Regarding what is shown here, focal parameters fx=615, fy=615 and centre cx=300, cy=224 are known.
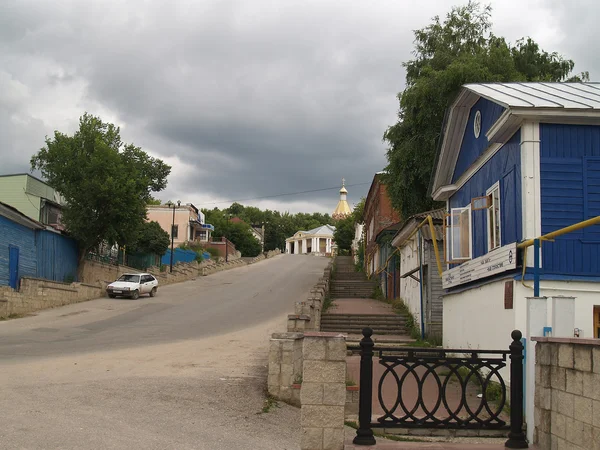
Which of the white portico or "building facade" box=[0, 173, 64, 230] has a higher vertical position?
the white portico

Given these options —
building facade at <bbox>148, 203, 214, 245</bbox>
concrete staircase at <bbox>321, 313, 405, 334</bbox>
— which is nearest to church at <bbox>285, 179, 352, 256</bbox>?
building facade at <bbox>148, 203, 214, 245</bbox>

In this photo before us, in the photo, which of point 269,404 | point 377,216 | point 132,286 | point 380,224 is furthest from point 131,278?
point 269,404

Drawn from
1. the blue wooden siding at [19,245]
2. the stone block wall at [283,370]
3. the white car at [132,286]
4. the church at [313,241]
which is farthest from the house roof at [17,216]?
the church at [313,241]

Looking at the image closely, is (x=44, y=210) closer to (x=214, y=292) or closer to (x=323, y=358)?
(x=214, y=292)

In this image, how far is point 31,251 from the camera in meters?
28.9

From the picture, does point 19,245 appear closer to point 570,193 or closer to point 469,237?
point 469,237

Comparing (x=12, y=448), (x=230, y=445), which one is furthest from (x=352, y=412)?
(x=12, y=448)

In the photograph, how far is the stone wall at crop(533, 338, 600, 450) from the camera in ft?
19.3

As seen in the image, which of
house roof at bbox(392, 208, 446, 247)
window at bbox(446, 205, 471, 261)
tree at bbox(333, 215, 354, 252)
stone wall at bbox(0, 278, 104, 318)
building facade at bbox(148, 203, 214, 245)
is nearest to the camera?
window at bbox(446, 205, 471, 261)

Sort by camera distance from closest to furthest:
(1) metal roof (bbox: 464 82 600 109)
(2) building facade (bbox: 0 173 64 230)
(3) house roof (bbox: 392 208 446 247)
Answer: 1. (1) metal roof (bbox: 464 82 600 109)
2. (3) house roof (bbox: 392 208 446 247)
3. (2) building facade (bbox: 0 173 64 230)

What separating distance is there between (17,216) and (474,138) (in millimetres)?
20859

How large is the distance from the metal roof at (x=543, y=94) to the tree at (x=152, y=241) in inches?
1417

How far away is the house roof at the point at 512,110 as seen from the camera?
10.8 metres

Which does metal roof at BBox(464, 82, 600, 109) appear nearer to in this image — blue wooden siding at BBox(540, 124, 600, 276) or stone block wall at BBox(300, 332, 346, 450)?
blue wooden siding at BBox(540, 124, 600, 276)
